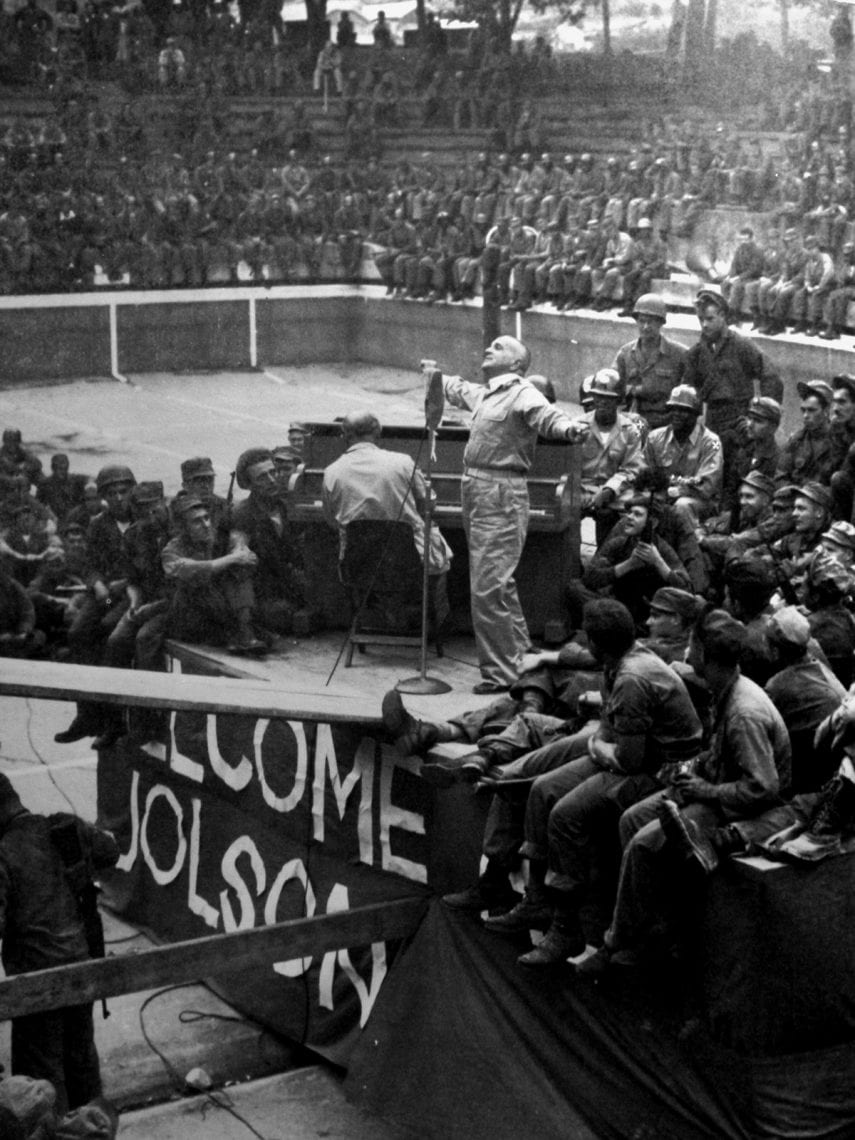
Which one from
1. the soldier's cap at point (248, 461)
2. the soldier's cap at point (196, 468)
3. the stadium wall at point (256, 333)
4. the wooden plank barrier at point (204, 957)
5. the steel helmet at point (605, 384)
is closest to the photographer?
the wooden plank barrier at point (204, 957)

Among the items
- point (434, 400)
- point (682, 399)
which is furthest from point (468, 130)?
point (434, 400)

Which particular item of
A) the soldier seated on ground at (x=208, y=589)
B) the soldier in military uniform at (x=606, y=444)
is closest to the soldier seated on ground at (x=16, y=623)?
the soldier seated on ground at (x=208, y=589)

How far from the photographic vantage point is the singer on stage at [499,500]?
9203 millimetres

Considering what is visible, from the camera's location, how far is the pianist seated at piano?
31.3 ft

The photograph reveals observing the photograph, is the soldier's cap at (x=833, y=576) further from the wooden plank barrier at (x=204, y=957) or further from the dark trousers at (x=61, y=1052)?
the dark trousers at (x=61, y=1052)

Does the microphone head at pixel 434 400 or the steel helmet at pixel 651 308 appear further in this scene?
the steel helmet at pixel 651 308

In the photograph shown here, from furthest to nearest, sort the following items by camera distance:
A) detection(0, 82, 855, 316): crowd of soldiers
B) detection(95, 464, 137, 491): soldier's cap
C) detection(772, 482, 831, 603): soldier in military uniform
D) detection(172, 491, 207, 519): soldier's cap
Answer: detection(0, 82, 855, 316): crowd of soldiers < detection(95, 464, 137, 491): soldier's cap < detection(172, 491, 207, 519): soldier's cap < detection(772, 482, 831, 603): soldier in military uniform

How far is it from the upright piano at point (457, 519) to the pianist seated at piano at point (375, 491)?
26 cm

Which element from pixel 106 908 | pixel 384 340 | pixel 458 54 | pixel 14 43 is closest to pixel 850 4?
pixel 458 54

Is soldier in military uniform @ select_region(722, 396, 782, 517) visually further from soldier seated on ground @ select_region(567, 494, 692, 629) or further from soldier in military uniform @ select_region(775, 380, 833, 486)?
soldier seated on ground @ select_region(567, 494, 692, 629)

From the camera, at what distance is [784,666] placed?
680 centimetres

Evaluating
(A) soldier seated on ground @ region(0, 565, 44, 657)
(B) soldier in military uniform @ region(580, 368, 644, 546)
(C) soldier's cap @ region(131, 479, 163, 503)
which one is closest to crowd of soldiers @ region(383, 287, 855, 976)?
(B) soldier in military uniform @ region(580, 368, 644, 546)

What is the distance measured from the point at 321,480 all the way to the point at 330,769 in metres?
2.61

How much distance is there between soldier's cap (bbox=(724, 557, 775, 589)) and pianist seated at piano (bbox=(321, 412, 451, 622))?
2.64 meters
